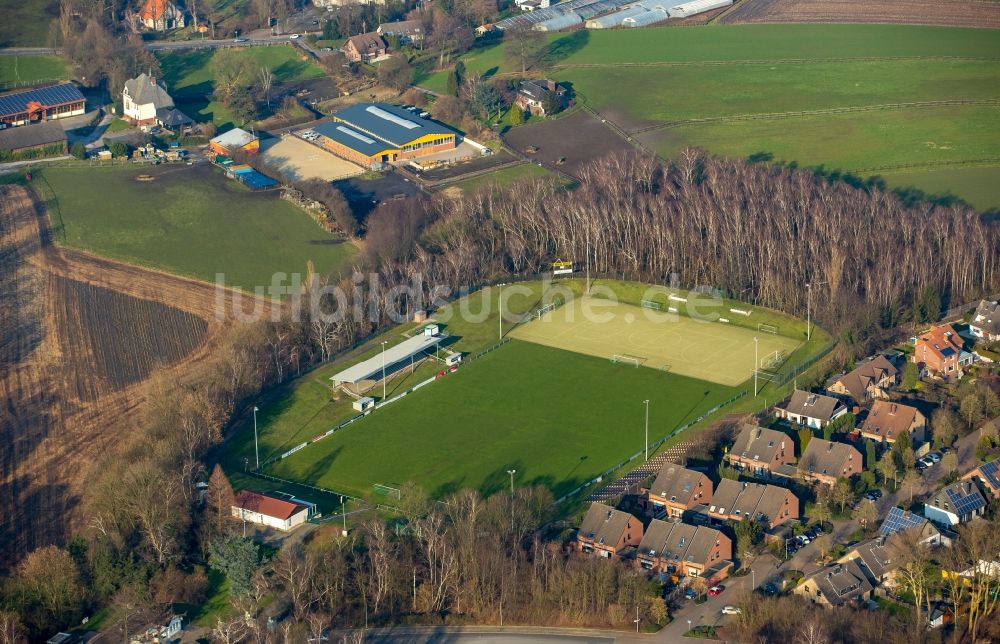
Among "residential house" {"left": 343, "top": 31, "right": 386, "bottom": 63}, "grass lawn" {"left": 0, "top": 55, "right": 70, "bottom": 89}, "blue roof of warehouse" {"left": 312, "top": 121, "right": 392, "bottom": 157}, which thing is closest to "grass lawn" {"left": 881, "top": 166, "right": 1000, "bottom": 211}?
"blue roof of warehouse" {"left": 312, "top": 121, "right": 392, "bottom": 157}

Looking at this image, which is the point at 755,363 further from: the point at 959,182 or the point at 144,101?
the point at 144,101

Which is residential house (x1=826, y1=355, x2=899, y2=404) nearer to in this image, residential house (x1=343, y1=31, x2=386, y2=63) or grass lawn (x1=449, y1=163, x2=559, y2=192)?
grass lawn (x1=449, y1=163, x2=559, y2=192)

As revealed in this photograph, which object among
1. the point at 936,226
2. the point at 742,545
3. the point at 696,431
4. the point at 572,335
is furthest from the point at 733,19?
the point at 742,545

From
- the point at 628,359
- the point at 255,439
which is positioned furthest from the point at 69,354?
the point at 628,359

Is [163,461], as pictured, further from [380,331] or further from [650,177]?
[650,177]

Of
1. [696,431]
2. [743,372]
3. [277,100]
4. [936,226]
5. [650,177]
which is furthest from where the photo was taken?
[277,100]

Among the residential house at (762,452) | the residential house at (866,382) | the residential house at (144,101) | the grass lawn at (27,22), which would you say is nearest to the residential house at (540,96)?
the residential house at (144,101)

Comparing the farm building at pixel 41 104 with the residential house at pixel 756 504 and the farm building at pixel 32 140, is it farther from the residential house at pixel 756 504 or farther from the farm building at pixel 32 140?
the residential house at pixel 756 504

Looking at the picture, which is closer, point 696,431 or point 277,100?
point 696,431
